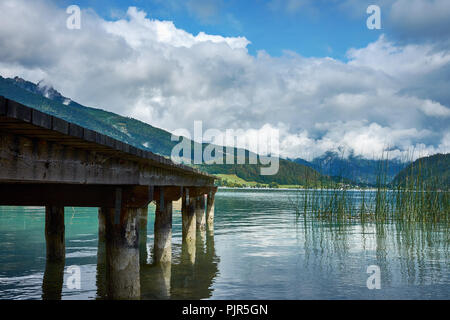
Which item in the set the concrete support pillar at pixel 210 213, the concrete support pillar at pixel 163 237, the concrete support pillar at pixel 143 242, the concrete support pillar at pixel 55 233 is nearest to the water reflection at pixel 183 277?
the concrete support pillar at pixel 163 237

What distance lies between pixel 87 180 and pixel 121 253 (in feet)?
8.53

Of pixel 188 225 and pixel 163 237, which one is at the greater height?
pixel 163 237

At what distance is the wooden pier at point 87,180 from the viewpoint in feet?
15.2

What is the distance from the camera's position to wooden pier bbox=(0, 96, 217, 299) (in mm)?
4637

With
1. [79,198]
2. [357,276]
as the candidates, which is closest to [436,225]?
[357,276]

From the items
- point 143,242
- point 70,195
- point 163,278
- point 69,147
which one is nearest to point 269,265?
point 163,278

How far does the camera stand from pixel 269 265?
16578 mm

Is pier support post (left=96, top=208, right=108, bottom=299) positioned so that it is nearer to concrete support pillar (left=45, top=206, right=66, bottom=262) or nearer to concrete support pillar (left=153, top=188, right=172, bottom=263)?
concrete support pillar (left=45, top=206, right=66, bottom=262)

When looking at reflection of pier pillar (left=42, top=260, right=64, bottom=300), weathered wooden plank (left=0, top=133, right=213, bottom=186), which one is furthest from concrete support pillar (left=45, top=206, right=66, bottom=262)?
weathered wooden plank (left=0, top=133, right=213, bottom=186)

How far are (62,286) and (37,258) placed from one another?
16.3 ft

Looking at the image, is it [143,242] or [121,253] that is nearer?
[121,253]

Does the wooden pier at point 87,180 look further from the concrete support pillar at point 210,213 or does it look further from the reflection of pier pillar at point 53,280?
the concrete support pillar at point 210,213

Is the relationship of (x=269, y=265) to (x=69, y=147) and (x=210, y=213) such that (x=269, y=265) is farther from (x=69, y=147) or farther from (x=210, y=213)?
(x=210, y=213)

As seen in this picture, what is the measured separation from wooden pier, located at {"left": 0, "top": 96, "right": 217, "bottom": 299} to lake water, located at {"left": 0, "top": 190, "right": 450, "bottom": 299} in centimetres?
200
